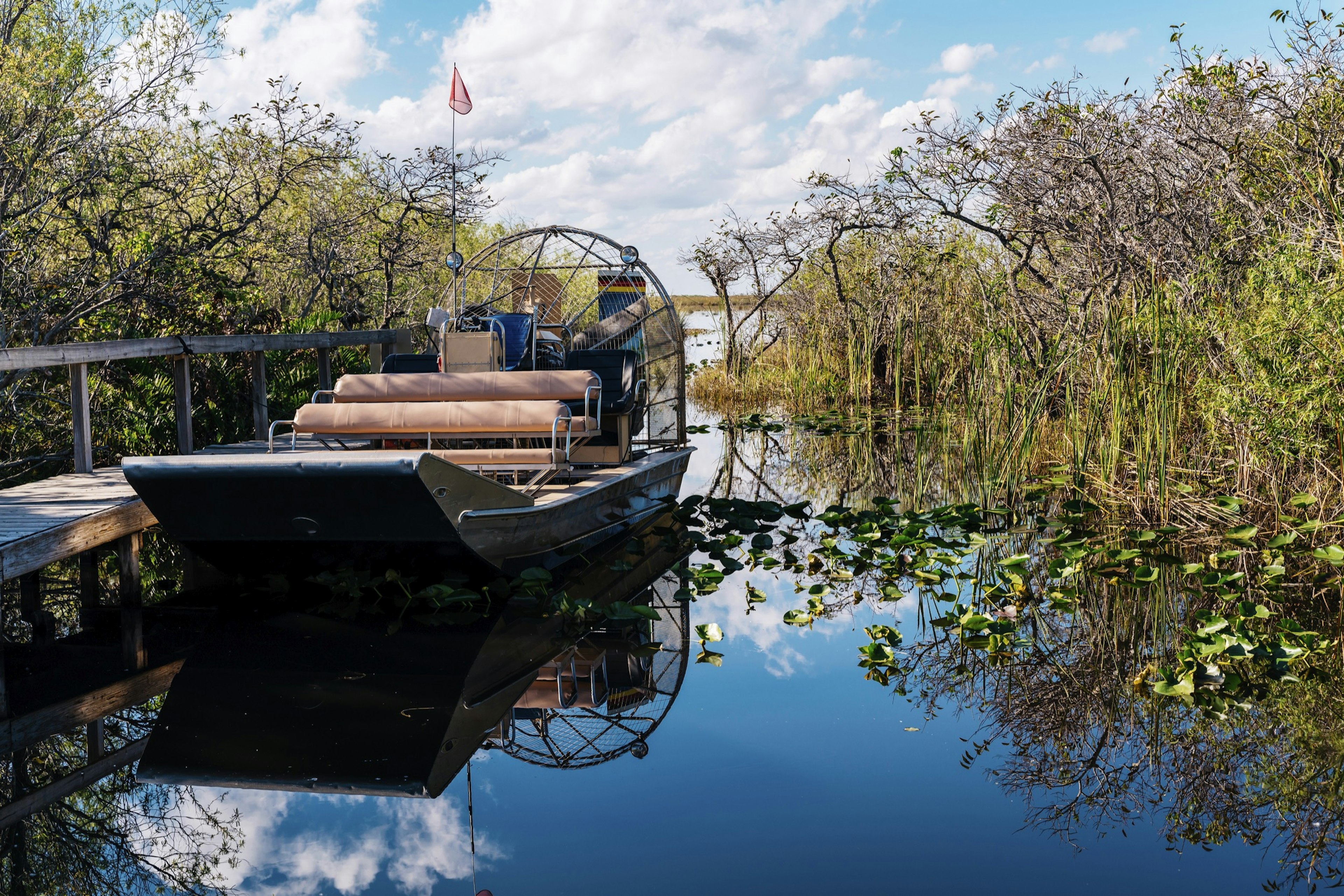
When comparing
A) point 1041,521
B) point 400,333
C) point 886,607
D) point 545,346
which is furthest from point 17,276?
point 1041,521

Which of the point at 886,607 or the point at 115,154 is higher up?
the point at 115,154

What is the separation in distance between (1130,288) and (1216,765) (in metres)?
4.38

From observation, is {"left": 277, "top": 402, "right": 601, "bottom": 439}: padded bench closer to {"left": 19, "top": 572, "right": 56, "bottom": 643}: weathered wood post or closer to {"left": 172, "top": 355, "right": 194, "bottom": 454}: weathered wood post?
{"left": 172, "top": 355, "right": 194, "bottom": 454}: weathered wood post

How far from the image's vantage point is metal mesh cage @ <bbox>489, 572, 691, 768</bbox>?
4.69m

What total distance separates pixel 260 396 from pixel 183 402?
1.27 metres

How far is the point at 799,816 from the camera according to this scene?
4.05 meters

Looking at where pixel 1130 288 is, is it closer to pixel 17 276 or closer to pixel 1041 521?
pixel 1041 521

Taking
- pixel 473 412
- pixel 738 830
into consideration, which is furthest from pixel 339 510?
pixel 738 830

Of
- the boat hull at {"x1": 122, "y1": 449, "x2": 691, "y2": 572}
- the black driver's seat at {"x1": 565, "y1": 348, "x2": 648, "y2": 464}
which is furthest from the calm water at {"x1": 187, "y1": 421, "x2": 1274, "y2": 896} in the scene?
the black driver's seat at {"x1": 565, "y1": 348, "x2": 648, "y2": 464}

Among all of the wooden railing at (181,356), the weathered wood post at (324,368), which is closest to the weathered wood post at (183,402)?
the wooden railing at (181,356)

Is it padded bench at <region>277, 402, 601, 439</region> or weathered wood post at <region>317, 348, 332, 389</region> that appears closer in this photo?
padded bench at <region>277, 402, 601, 439</region>

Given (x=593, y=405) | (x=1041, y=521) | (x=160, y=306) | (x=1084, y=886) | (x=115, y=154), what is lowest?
(x=1084, y=886)

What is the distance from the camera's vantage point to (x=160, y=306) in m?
10.2

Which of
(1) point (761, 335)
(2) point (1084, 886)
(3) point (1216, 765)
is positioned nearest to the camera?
(2) point (1084, 886)
